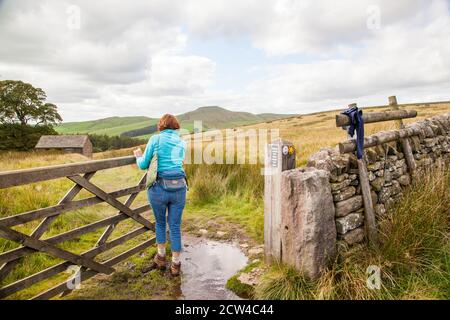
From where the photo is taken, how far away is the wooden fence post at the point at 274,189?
168 inches

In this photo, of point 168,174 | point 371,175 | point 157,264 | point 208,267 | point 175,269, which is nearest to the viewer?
point 168,174

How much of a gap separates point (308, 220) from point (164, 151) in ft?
6.69

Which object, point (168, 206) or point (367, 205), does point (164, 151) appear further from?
point (367, 205)

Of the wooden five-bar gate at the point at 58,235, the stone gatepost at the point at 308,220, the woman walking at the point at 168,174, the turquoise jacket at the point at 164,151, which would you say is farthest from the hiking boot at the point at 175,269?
the stone gatepost at the point at 308,220

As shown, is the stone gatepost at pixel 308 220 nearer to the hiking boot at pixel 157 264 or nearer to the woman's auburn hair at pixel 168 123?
the woman's auburn hair at pixel 168 123

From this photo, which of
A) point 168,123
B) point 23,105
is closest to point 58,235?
point 168,123

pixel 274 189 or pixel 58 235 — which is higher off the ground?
pixel 274 189

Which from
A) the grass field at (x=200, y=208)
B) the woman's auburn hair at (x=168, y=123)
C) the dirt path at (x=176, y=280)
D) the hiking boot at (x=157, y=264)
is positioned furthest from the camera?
the grass field at (x=200, y=208)

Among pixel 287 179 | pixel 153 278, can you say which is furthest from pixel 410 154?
pixel 153 278

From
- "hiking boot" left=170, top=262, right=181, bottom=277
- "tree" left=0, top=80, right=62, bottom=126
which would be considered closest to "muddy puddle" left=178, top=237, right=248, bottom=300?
"hiking boot" left=170, top=262, right=181, bottom=277

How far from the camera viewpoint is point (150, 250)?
17.3 feet

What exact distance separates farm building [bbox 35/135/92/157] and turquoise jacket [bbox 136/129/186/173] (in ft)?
163

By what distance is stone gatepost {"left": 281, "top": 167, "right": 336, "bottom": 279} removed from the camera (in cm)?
374

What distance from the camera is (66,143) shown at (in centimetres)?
5059
